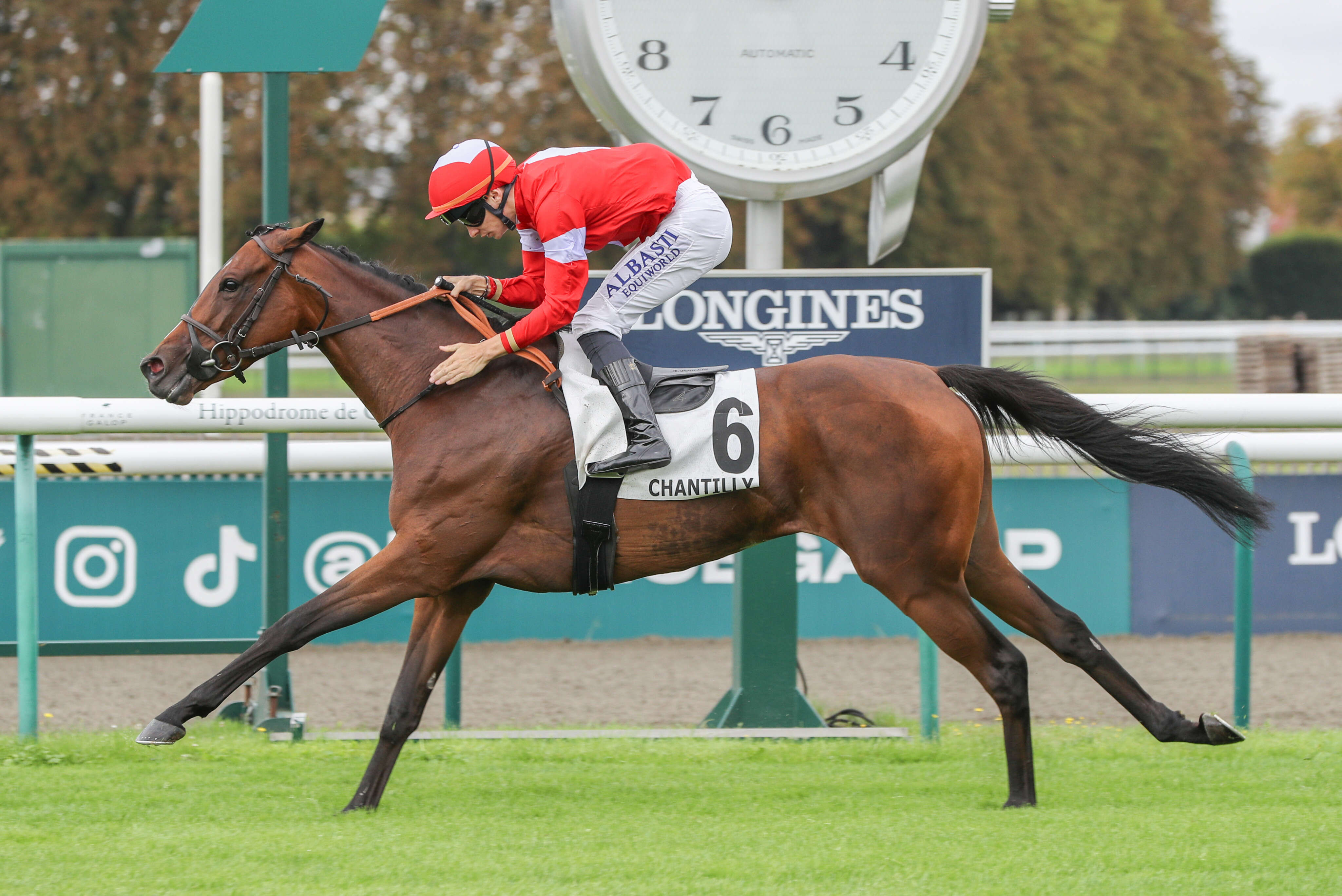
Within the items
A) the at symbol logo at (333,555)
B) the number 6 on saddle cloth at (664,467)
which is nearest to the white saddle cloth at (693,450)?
the number 6 on saddle cloth at (664,467)

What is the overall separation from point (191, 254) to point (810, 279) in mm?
9099

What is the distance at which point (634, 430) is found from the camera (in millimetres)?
4148

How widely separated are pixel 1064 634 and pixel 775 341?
1.37 meters

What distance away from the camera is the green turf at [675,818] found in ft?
11.5

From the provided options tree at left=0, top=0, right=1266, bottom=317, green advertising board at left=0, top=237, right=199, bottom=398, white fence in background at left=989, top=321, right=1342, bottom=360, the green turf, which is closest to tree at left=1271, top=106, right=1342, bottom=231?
tree at left=0, top=0, right=1266, bottom=317

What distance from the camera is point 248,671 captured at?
4.07 meters

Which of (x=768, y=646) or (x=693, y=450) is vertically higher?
(x=693, y=450)

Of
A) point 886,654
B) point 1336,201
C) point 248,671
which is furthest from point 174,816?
point 1336,201

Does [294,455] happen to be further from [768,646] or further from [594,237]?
[594,237]

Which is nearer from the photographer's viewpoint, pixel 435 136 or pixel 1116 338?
pixel 1116 338

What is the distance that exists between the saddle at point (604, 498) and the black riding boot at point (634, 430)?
0.05 m

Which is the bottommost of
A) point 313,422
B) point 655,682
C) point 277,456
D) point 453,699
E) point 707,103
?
point 655,682

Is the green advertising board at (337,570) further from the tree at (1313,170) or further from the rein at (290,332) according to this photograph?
the tree at (1313,170)

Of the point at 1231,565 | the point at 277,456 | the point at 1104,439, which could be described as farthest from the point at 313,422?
the point at 1231,565
